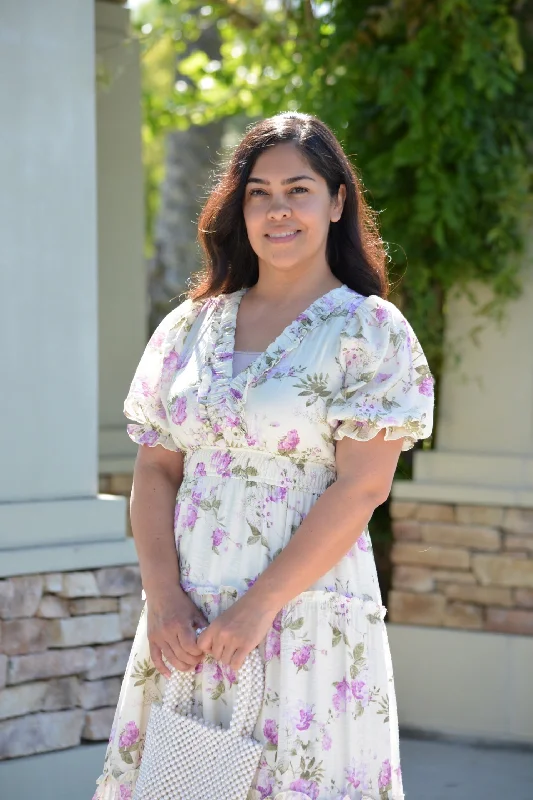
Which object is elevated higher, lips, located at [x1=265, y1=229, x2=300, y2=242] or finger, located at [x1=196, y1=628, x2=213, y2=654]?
lips, located at [x1=265, y1=229, x2=300, y2=242]

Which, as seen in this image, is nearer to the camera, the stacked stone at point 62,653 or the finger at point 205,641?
the finger at point 205,641

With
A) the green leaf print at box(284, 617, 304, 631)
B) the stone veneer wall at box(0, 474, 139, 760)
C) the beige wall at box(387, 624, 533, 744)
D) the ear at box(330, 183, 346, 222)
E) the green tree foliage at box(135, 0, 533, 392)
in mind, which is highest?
the green tree foliage at box(135, 0, 533, 392)

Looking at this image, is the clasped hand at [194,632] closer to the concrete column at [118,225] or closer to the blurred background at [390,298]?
the blurred background at [390,298]

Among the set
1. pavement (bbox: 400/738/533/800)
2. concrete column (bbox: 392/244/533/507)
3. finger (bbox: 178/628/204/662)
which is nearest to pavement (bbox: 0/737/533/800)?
pavement (bbox: 400/738/533/800)

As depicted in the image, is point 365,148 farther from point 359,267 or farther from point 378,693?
point 378,693

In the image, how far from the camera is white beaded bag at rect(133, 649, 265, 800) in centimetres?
208

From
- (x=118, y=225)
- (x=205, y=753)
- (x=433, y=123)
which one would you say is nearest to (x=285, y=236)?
(x=205, y=753)

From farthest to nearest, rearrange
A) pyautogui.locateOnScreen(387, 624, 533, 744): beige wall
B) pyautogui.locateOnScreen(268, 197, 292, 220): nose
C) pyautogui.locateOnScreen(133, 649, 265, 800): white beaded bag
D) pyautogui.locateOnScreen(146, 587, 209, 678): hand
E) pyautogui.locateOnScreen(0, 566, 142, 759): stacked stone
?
pyautogui.locateOnScreen(387, 624, 533, 744): beige wall
pyautogui.locateOnScreen(0, 566, 142, 759): stacked stone
pyautogui.locateOnScreen(268, 197, 292, 220): nose
pyautogui.locateOnScreen(146, 587, 209, 678): hand
pyautogui.locateOnScreen(133, 649, 265, 800): white beaded bag

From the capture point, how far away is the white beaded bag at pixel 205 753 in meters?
2.08

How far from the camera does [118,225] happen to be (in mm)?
5188

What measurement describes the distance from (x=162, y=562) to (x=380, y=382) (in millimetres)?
524

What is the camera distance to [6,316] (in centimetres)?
340

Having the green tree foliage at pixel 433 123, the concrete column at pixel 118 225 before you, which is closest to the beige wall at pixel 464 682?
the green tree foliage at pixel 433 123

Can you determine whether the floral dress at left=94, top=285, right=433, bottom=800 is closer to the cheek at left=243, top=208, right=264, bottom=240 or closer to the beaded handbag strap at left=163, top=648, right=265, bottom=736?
the beaded handbag strap at left=163, top=648, right=265, bottom=736
